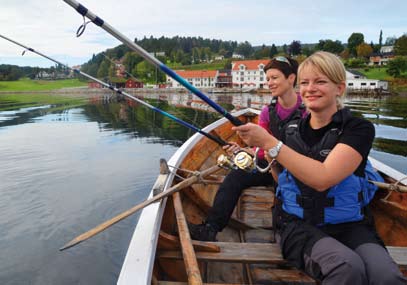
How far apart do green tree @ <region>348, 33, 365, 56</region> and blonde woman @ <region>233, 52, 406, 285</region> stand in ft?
485

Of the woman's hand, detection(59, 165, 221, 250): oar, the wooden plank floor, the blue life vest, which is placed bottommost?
the wooden plank floor

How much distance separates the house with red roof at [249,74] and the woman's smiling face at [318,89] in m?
109

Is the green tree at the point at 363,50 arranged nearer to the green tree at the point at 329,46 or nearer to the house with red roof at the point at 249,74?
the green tree at the point at 329,46

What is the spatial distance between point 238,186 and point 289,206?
1.44m

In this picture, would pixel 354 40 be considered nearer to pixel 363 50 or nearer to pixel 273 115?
pixel 363 50

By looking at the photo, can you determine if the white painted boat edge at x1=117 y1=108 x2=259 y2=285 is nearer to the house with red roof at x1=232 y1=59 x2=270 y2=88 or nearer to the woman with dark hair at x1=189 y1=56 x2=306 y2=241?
the woman with dark hair at x1=189 y1=56 x2=306 y2=241

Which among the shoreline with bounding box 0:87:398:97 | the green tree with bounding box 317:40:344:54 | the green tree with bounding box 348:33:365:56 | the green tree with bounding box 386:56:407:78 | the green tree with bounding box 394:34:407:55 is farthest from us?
the green tree with bounding box 348:33:365:56

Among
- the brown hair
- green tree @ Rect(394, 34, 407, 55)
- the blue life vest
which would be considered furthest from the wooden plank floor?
green tree @ Rect(394, 34, 407, 55)

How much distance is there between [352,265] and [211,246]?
138 cm

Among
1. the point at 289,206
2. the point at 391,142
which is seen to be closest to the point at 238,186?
the point at 289,206

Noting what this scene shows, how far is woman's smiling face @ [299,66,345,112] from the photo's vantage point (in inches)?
97.0

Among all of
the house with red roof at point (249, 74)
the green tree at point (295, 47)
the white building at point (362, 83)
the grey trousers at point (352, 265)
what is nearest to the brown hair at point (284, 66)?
the grey trousers at point (352, 265)

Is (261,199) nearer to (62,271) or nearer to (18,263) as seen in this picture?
(62,271)

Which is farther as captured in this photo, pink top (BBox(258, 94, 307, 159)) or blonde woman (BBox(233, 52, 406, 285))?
pink top (BBox(258, 94, 307, 159))
